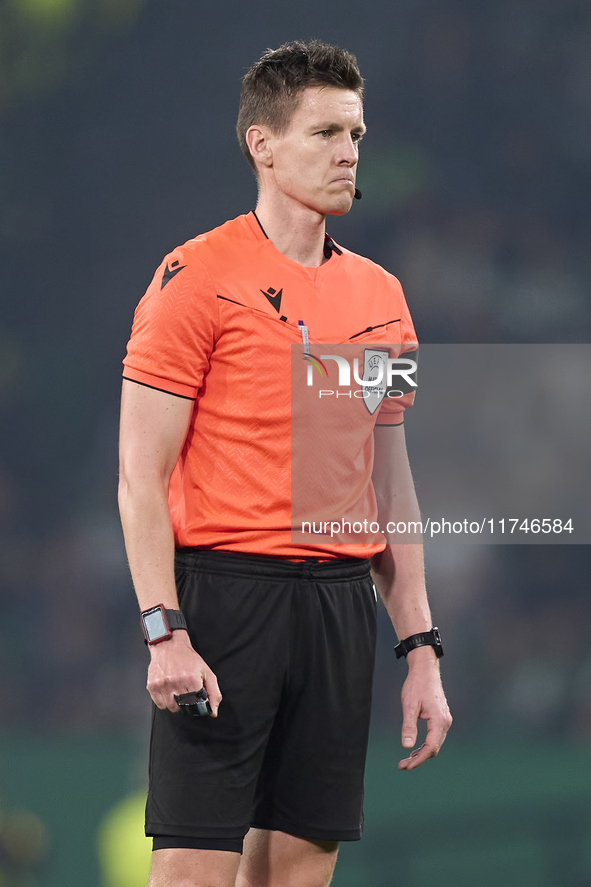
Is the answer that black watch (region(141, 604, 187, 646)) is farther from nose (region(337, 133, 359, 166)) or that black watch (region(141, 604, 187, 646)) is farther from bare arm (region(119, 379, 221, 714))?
nose (region(337, 133, 359, 166))

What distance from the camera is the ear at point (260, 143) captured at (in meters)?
1.46

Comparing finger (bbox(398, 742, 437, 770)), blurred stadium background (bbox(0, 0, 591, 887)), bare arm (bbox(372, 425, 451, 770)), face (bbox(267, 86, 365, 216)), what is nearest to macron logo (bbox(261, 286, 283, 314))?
face (bbox(267, 86, 365, 216))

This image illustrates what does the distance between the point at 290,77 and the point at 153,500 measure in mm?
633

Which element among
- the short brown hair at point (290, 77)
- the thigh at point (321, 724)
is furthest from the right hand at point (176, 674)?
the short brown hair at point (290, 77)

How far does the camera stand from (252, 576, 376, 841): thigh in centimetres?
136

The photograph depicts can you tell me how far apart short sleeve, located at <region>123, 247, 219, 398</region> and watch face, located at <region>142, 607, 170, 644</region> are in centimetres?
28

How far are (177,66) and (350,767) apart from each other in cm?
202

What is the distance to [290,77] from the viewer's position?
1427 mm

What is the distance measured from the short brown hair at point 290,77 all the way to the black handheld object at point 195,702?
79 cm

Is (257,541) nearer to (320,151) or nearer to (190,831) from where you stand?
(190,831)

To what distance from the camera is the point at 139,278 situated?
2748 millimetres

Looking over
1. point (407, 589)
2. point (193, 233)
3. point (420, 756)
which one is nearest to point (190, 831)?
point (420, 756)

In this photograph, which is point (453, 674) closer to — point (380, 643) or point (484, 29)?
point (380, 643)

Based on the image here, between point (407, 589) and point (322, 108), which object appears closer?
point (322, 108)
